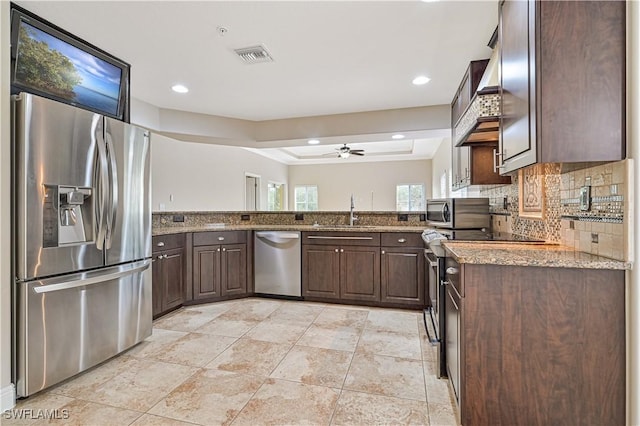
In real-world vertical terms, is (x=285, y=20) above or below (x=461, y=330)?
above

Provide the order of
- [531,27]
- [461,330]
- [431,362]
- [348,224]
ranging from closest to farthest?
[531,27] → [461,330] → [431,362] → [348,224]

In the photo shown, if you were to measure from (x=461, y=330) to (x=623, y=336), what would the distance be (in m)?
0.62

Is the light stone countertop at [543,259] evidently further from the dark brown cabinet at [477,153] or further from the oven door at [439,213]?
the oven door at [439,213]

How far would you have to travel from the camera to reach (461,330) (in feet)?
5.14

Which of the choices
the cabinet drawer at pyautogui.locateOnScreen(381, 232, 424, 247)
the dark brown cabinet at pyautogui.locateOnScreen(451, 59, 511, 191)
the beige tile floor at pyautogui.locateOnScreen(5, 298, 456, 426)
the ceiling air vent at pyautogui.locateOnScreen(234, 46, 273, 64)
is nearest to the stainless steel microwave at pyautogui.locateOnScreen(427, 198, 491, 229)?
the dark brown cabinet at pyautogui.locateOnScreen(451, 59, 511, 191)

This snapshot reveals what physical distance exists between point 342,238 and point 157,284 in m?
2.03

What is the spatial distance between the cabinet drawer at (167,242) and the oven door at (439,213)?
284 centimetres

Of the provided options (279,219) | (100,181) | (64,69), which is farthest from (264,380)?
(279,219)

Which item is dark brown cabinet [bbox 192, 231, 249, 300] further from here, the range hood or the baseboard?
the range hood

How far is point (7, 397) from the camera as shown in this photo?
1837 millimetres

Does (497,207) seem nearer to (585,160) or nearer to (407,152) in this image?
(585,160)

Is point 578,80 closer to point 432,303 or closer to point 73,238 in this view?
point 432,303

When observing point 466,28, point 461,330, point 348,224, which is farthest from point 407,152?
point 461,330

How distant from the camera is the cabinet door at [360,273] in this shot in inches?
148
